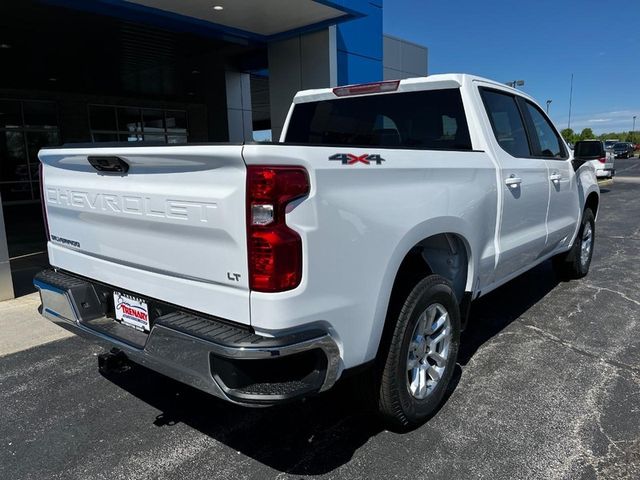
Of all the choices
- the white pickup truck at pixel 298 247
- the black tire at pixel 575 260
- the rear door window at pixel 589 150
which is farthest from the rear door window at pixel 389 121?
the black tire at pixel 575 260

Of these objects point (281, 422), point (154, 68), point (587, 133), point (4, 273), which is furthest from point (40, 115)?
point (587, 133)

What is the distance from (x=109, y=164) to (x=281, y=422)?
1812mm

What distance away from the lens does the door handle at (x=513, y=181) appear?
3704mm

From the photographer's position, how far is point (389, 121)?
4.03 metres

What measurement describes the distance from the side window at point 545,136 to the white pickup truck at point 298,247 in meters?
0.82

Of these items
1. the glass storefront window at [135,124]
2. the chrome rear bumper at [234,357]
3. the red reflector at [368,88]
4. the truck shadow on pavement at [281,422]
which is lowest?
the truck shadow on pavement at [281,422]

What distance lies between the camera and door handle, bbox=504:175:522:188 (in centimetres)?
370

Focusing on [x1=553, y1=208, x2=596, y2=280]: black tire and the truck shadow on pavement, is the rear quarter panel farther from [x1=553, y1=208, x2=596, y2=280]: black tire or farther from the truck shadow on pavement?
[x1=553, y1=208, x2=596, y2=280]: black tire

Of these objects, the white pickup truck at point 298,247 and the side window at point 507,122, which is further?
the side window at point 507,122

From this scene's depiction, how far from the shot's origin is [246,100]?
1784 centimetres

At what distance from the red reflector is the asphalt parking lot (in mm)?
2196

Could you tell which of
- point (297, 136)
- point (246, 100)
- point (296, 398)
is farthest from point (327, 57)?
point (296, 398)

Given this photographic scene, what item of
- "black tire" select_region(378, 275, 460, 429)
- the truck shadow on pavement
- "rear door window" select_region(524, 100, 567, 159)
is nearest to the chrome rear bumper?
"black tire" select_region(378, 275, 460, 429)

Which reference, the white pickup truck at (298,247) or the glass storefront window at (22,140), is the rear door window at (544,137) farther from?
the glass storefront window at (22,140)
